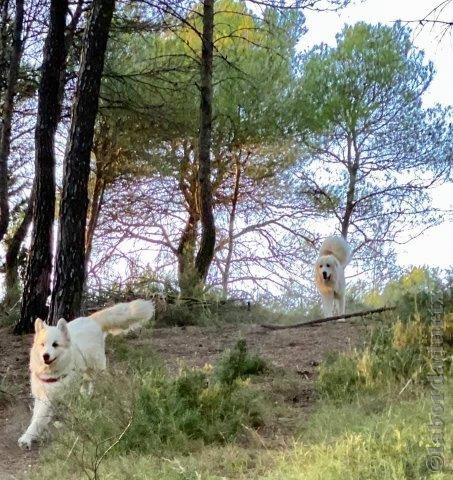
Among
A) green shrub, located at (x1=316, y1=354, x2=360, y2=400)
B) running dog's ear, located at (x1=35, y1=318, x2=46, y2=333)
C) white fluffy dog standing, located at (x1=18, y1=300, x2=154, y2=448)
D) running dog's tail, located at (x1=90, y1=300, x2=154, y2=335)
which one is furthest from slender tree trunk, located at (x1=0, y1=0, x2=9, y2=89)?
green shrub, located at (x1=316, y1=354, x2=360, y2=400)

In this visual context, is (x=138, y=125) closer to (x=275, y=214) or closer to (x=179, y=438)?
(x=275, y=214)

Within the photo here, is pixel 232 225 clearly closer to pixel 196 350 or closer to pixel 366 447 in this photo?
pixel 196 350

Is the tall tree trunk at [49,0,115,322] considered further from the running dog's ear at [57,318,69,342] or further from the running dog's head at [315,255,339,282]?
the running dog's head at [315,255,339,282]

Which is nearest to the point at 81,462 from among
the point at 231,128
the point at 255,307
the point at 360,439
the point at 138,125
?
the point at 360,439

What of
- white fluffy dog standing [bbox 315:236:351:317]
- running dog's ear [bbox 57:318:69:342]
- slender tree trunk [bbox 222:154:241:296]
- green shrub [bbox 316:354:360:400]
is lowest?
green shrub [bbox 316:354:360:400]

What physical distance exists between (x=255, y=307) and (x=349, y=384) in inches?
236

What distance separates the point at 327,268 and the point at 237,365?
4571 millimetres

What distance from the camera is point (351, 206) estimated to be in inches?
639

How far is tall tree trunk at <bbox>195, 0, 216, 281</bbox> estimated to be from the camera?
11.2 meters

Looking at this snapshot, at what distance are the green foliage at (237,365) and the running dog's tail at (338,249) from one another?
4593 mm

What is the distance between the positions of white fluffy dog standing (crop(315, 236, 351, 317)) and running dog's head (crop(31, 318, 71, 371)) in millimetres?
5118

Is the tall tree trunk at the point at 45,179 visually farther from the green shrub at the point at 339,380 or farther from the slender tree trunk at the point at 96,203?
the slender tree trunk at the point at 96,203

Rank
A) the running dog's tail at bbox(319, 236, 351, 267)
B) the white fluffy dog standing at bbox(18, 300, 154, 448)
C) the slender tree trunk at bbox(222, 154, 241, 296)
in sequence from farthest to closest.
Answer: the slender tree trunk at bbox(222, 154, 241, 296)
the running dog's tail at bbox(319, 236, 351, 267)
the white fluffy dog standing at bbox(18, 300, 154, 448)

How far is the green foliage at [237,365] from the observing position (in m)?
5.07
